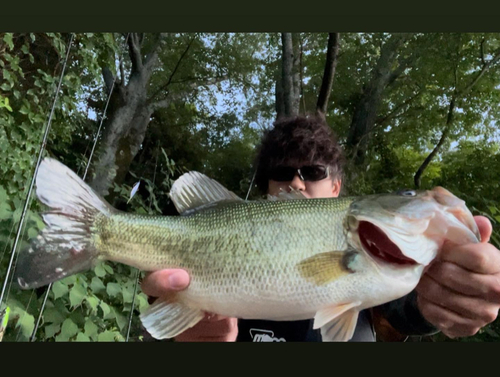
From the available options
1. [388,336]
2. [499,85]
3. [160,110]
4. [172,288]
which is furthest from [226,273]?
[499,85]

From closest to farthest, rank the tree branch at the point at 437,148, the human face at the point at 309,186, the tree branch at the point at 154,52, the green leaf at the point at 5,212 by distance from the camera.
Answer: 1. the human face at the point at 309,186
2. the green leaf at the point at 5,212
3. the tree branch at the point at 437,148
4. the tree branch at the point at 154,52

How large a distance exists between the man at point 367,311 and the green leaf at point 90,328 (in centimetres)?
61

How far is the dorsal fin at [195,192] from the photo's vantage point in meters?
0.88

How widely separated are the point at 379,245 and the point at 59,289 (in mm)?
1263

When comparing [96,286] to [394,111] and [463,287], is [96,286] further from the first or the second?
[394,111]

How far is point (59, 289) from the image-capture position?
5.02 ft

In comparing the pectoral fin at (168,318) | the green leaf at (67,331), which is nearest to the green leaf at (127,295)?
the green leaf at (67,331)

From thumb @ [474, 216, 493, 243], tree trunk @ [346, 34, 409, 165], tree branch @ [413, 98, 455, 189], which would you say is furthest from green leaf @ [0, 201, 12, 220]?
tree trunk @ [346, 34, 409, 165]

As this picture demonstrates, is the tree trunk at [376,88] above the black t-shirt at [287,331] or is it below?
above

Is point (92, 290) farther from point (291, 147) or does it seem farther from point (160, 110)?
point (160, 110)

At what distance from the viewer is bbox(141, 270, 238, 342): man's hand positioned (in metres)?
0.78

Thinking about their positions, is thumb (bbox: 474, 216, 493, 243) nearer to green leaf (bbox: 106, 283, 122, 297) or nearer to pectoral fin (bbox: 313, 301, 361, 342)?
pectoral fin (bbox: 313, 301, 361, 342)

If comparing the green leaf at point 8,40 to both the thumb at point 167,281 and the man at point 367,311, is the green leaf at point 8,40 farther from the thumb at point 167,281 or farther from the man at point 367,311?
the thumb at point 167,281

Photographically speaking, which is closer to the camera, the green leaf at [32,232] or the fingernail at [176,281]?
the fingernail at [176,281]
